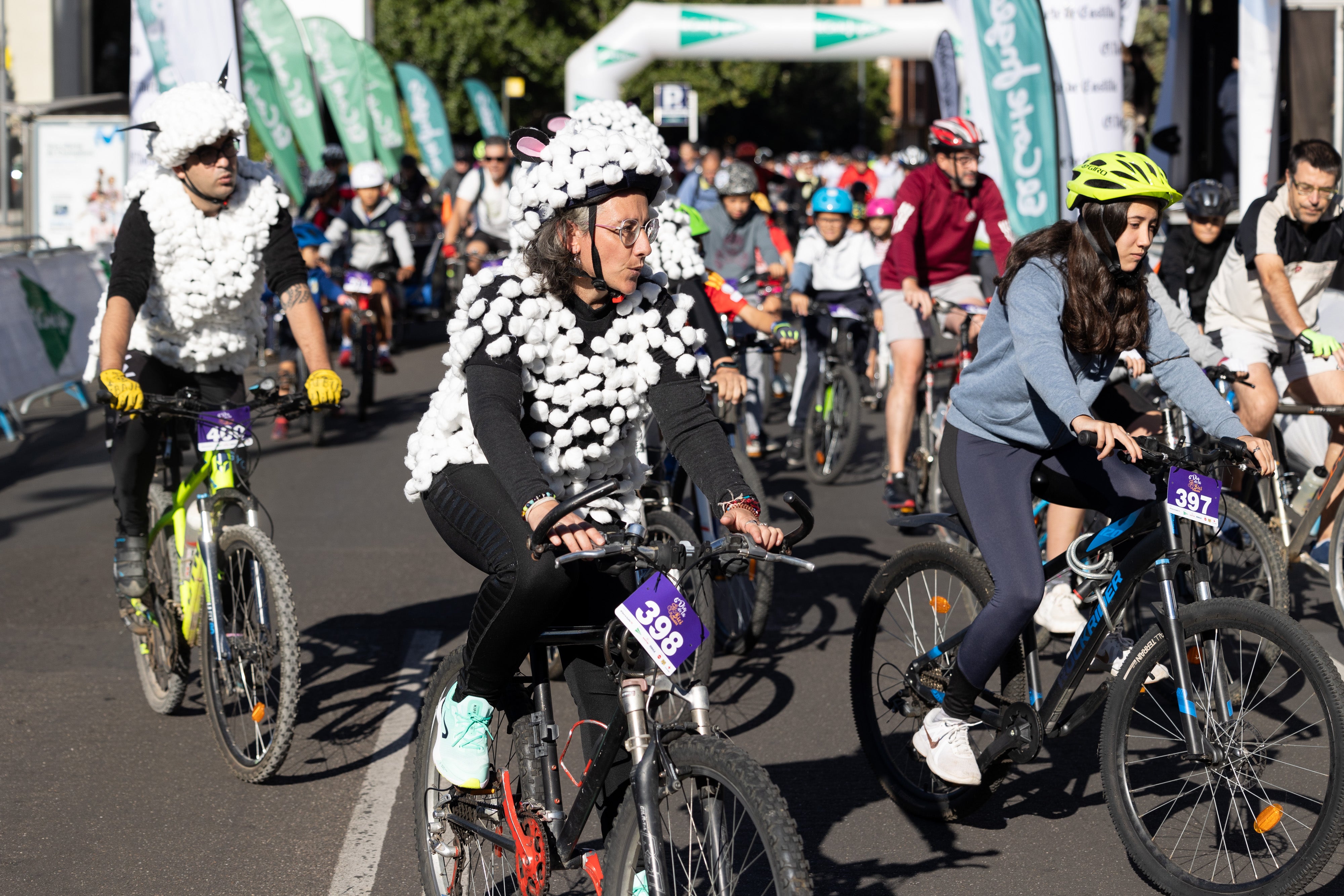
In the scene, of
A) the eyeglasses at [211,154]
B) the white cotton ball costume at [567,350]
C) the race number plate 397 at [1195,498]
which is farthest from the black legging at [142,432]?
the race number plate 397 at [1195,498]

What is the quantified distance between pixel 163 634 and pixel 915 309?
465cm

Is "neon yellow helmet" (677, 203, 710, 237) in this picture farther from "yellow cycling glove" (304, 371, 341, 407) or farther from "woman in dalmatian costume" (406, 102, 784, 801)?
"woman in dalmatian costume" (406, 102, 784, 801)

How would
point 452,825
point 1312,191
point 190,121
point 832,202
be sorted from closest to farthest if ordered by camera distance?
1. point 452,825
2. point 190,121
3. point 1312,191
4. point 832,202

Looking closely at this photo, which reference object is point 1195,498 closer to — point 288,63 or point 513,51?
point 288,63

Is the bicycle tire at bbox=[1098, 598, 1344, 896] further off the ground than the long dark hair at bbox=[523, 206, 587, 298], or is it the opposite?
the long dark hair at bbox=[523, 206, 587, 298]

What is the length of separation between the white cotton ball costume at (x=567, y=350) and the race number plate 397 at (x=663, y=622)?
0.61m

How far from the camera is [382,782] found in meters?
4.83

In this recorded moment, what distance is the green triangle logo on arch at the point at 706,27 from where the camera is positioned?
2327 cm

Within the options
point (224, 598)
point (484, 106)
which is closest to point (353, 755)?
point (224, 598)

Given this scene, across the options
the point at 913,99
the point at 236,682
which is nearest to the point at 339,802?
the point at 236,682

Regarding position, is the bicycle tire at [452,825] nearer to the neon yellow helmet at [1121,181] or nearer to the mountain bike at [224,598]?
the mountain bike at [224,598]

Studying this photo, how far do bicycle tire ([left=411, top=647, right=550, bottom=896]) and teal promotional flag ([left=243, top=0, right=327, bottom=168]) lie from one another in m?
18.7

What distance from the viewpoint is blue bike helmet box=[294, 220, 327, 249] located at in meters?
12.6

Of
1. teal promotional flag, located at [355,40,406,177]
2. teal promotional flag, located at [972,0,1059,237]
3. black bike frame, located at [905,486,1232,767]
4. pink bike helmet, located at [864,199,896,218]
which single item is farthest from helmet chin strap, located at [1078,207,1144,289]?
teal promotional flag, located at [355,40,406,177]
